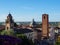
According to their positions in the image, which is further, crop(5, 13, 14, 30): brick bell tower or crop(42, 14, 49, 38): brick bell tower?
crop(42, 14, 49, 38): brick bell tower

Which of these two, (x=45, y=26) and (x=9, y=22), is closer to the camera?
(x=9, y=22)

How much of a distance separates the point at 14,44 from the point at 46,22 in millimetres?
43426

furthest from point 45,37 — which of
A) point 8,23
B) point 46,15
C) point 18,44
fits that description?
point 18,44

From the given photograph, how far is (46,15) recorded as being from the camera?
4869 cm

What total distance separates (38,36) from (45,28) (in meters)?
5.92

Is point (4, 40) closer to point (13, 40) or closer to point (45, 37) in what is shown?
point (13, 40)

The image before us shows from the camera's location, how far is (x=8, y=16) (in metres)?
47.3

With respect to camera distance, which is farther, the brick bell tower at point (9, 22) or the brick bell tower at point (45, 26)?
the brick bell tower at point (45, 26)

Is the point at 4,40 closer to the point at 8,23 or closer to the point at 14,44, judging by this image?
the point at 14,44

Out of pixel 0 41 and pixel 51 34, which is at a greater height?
pixel 0 41

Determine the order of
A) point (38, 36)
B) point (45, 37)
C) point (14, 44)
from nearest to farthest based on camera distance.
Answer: point (14, 44), point (45, 37), point (38, 36)

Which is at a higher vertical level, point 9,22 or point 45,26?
point 9,22

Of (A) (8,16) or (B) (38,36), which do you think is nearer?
(A) (8,16)

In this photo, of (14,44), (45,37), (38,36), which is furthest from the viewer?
(38,36)
